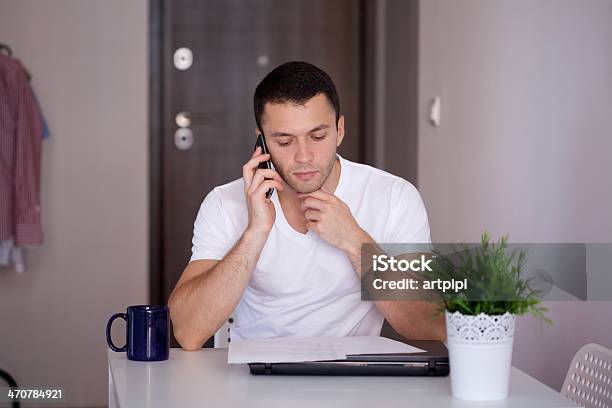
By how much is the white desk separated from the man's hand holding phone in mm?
366

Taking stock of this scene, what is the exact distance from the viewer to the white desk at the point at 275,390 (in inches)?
49.1

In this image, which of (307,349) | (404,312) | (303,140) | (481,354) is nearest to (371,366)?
(307,349)

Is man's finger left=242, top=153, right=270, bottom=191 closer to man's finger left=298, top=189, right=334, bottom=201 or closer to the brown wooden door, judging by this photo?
man's finger left=298, top=189, right=334, bottom=201

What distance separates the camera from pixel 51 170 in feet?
11.0

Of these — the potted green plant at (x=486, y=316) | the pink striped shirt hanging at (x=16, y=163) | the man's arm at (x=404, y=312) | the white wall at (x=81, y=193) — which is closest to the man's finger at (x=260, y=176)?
the man's arm at (x=404, y=312)

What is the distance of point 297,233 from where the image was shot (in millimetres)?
1864

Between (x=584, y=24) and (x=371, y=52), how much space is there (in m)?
1.88

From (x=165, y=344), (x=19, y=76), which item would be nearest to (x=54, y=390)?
(x=19, y=76)

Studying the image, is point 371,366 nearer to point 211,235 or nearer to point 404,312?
point 404,312

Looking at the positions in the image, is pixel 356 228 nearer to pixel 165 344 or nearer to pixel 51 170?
pixel 165 344

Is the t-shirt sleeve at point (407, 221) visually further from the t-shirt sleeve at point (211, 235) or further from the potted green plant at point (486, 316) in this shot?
the potted green plant at point (486, 316)

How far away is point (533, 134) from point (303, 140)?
2.54ft

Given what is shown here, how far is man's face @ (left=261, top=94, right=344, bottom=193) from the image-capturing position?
5.93ft

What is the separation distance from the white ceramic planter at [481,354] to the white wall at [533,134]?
0.79m
